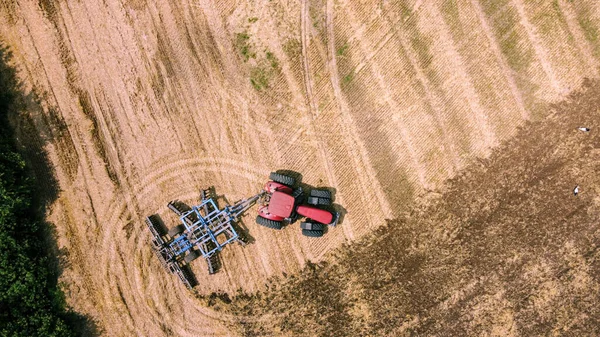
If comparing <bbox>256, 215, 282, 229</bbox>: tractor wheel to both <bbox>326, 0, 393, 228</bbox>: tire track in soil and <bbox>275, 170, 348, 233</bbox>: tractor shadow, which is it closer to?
<bbox>275, 170, 348, 233</bbox>: tractor shadow

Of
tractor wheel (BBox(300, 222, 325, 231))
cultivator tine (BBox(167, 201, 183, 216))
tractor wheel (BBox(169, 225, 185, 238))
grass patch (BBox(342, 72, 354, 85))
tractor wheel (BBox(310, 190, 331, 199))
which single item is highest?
grass patch (BBox(342, 72, 354, 85))

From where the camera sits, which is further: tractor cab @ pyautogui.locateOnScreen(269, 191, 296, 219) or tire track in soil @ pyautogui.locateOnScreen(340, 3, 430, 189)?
tire track in soil @ pyautogui.locateOnScreen(340, 3, 430, 189)

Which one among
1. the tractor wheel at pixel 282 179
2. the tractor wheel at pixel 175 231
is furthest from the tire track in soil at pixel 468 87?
the tractor wheel at pixel 175 231

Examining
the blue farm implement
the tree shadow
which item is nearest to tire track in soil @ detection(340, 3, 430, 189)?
the blue farm implement

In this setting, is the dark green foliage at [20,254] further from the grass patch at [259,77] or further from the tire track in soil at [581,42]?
the tire track in soil at [581,42]

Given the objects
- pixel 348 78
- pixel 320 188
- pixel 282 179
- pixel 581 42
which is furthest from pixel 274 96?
pixel 581 42

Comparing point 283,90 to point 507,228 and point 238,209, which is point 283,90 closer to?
point 238,209
